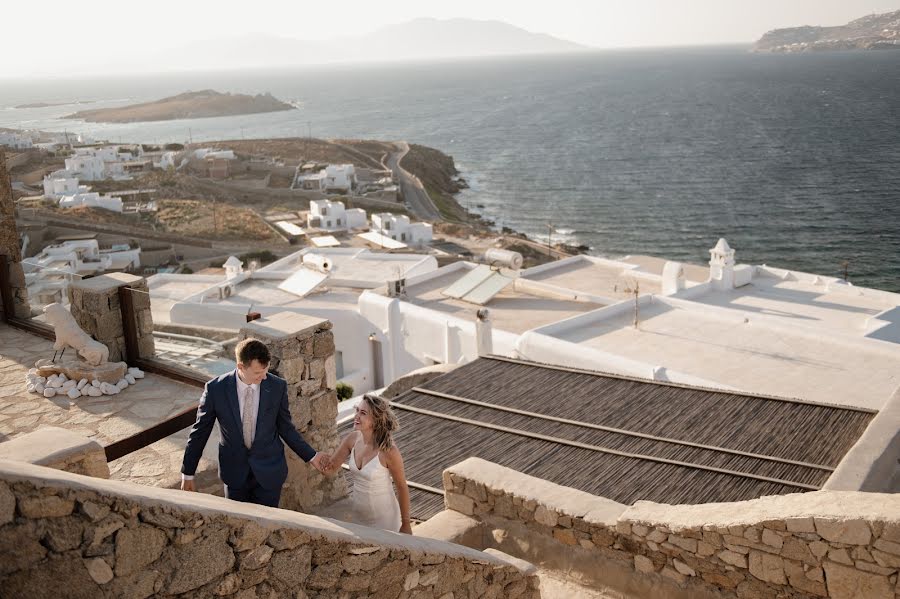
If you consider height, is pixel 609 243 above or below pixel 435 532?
below

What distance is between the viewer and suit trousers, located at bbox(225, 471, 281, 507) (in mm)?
4852

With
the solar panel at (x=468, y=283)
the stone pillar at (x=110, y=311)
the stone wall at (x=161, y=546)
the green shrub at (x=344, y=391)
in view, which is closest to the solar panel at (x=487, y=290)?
the solar panel at (x=468, y=283)

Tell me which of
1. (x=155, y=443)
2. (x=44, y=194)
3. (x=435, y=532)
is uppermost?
(x=155, y=443)

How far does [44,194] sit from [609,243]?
4235 cm

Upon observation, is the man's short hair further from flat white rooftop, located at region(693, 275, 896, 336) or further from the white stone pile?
flat white rooftop, located at region(693, 275, 896, 336)

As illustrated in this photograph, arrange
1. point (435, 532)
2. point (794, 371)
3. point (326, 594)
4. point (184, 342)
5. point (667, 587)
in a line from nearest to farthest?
point (326, 594)
point (667, 587)
point (435, 532)
point (184, 342)
point (794, 371)

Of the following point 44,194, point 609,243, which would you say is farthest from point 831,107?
point 44,194

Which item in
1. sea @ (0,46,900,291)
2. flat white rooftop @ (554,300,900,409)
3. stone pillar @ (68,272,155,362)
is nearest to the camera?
stone pillar @ (68,272,155,362)

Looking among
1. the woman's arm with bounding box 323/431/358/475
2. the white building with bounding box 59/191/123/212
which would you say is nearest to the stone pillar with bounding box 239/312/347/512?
the woman's arm with bounding box 323/431/358/475

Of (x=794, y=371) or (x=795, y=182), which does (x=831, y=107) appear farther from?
(x=794, y=371)

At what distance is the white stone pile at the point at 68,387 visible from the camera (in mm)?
7543

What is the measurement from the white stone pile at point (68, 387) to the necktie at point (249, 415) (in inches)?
134

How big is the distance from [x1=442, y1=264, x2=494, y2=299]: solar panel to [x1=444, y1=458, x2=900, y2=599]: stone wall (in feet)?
47.8

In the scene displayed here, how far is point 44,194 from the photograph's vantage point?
62.8m
